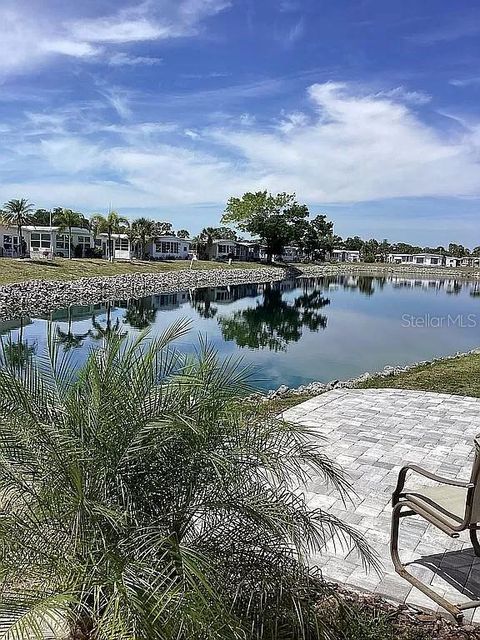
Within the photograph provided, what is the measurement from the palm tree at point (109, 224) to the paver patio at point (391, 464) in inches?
1621

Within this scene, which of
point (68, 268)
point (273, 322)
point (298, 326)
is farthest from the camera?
point (68, 268)

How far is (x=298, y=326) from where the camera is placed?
2186cm

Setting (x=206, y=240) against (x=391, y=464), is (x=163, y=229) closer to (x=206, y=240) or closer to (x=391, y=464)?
(x=206, y=240)

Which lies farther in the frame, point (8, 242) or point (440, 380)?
point (8, 242)

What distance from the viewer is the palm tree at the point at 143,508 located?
1757mm

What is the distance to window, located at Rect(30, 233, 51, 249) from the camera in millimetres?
45500

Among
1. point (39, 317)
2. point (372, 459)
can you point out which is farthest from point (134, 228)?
point (372, 459)

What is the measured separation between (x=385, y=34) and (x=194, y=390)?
15.6m

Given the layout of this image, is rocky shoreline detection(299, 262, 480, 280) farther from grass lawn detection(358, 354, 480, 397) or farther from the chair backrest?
the chair backrest

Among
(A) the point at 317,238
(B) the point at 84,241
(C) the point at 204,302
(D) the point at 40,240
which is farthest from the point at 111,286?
(A) the point at 317,238

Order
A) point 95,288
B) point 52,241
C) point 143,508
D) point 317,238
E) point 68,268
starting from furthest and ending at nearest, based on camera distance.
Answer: point 317,238, point 52,241, point 68,268, point 95,288, point 143,508

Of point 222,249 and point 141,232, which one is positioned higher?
point 141,232

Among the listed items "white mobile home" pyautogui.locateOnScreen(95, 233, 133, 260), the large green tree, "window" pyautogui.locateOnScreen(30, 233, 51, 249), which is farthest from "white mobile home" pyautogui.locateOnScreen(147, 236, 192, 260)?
"window" pyautogui.locateOnScreen(30, 233, 51, 249)

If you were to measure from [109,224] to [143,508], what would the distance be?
46.1 m
